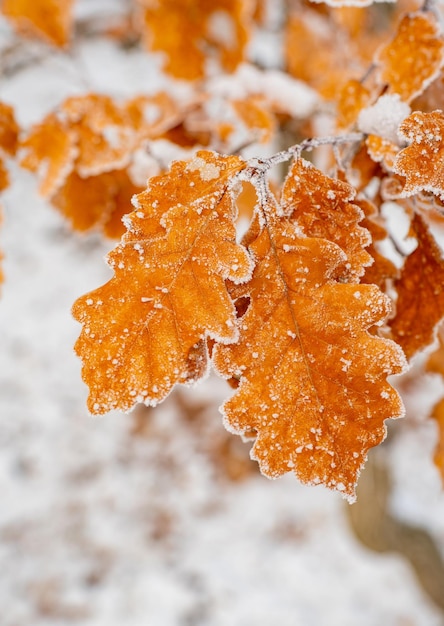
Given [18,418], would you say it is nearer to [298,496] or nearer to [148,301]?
[298,496]

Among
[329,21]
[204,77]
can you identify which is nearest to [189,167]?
[204,77]

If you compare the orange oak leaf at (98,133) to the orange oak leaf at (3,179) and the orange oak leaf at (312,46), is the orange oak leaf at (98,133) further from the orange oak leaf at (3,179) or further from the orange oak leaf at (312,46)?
the orange oak leaf at (312,46)

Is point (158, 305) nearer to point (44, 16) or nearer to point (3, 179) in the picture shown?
point (3, 179)

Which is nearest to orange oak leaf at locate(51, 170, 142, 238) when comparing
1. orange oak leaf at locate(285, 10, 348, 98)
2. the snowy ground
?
orange oak leaf at locate(285, 10, 348, 98)

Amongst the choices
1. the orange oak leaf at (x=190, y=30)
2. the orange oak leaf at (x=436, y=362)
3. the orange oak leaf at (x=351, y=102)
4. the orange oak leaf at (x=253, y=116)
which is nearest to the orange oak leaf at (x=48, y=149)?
the orange oak leaf at (x=253, y=116)

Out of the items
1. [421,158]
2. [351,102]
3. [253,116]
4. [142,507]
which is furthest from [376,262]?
[142,507]

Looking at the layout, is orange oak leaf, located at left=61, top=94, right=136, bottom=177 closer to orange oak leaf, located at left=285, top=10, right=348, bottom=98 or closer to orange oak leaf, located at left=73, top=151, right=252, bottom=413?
orange oak leaf, located at left=73, top=151, right=252, bottom=413
